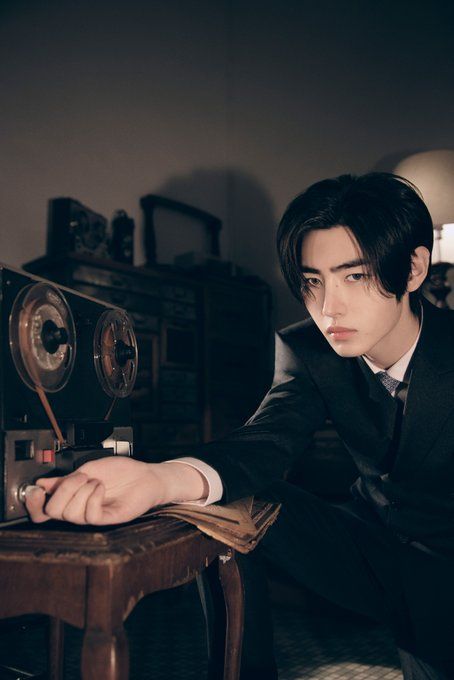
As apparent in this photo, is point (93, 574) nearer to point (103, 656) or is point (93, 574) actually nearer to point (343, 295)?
point (103, 656)

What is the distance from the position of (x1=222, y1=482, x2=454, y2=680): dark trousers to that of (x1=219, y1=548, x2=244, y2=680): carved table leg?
0.12 meters

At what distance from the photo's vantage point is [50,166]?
297 centimetres

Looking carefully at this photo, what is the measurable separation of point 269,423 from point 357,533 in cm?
30

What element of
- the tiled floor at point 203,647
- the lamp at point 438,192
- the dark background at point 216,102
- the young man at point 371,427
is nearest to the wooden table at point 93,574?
the young man at point 371,427

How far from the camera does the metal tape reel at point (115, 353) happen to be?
107 cm

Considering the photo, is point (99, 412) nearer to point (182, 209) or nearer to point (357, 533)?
point (357, 533)

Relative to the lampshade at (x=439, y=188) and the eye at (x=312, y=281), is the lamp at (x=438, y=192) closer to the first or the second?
the lampshade at (x=439, y=188)

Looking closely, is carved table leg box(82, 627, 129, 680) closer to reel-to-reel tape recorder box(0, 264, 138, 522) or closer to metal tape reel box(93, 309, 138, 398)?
reel-to-reel tape recorder box(0, 264, 138, 522)

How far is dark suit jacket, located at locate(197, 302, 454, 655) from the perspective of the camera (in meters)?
1.20

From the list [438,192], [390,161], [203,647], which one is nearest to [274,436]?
[203,647]

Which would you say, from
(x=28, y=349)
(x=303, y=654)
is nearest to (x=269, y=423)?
(x=28, y=349)

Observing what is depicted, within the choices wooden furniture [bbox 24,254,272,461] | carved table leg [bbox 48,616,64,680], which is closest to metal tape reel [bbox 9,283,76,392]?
carved table leg [bbox 48,616,64,680]

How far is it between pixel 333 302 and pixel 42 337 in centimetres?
54

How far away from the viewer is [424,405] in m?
1.22
